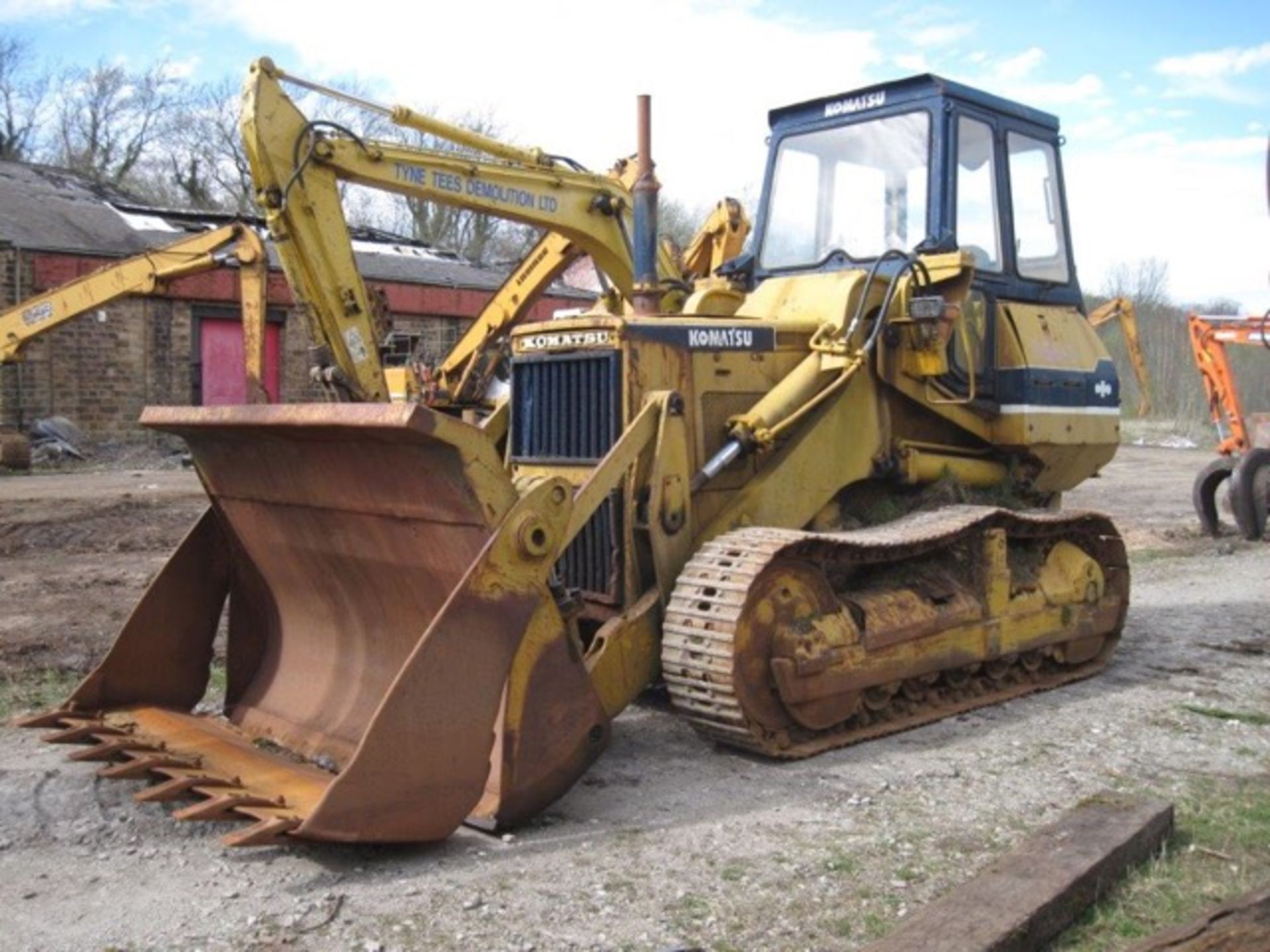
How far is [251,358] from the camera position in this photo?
16047 mm

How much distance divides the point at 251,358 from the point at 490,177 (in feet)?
27.4

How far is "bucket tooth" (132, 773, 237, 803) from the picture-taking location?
4.36 m

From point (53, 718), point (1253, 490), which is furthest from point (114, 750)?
point (1253, 490)

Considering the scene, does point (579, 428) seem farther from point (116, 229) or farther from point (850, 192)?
point (116, 229)

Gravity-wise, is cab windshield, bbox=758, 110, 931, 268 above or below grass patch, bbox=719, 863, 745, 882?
above

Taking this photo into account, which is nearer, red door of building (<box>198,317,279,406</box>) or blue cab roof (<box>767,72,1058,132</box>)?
blue cab roof (<box>767,72,1058,132</box>)

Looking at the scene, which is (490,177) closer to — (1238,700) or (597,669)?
(597,669)

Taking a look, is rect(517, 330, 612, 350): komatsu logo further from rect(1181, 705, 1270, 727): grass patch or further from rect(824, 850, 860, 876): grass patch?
rect(1181, 705, 1270, 727): grass patch

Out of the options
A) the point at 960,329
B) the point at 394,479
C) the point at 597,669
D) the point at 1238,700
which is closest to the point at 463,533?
the point at 394,479

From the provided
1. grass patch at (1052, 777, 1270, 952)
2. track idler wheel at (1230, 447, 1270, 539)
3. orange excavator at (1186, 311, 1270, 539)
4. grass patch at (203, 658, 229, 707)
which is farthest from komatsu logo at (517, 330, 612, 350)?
track idler wheel at (1230, 447, 1270, 539)

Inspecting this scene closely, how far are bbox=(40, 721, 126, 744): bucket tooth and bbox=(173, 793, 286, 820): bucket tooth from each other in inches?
41.4

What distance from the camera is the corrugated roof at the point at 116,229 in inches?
904

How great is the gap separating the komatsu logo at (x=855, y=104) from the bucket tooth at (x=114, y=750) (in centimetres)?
489

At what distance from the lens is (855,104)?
7.49 m
